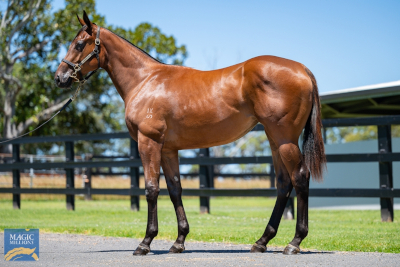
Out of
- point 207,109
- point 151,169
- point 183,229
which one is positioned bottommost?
point 183,229

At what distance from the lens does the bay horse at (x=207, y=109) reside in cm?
438

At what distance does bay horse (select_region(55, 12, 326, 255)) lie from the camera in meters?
4.38

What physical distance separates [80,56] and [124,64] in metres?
0.49

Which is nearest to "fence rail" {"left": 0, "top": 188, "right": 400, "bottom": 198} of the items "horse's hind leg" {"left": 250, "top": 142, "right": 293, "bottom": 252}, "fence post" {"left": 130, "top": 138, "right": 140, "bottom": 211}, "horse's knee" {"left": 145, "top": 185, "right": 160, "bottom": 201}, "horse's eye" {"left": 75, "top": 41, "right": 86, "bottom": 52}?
"fence post" {"left": 130, "top": 138, "right": 140, "bottom": 211}

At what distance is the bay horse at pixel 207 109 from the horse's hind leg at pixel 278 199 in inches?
0.4

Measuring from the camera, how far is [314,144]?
4.46m

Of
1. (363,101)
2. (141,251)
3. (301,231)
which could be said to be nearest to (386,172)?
(301,231)

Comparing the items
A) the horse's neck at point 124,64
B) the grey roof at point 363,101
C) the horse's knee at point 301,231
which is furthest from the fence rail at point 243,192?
the grey roof at point 363,101

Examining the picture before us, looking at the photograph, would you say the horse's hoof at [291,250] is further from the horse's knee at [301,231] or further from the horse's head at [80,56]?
the horse's head at [80,56]

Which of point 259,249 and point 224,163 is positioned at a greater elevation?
point 224,163

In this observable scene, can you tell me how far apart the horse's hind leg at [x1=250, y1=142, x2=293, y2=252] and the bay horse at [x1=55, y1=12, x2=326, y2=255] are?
10mm

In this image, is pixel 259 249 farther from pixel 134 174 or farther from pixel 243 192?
pixel 134 174

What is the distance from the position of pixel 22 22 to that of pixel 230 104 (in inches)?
692

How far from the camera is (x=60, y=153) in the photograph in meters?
42.8
